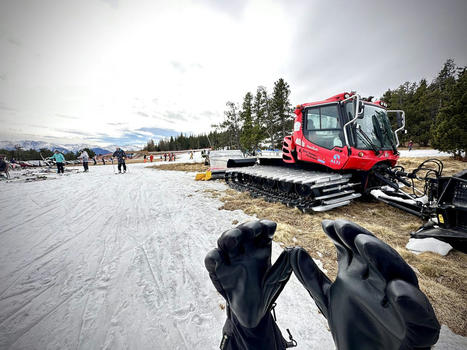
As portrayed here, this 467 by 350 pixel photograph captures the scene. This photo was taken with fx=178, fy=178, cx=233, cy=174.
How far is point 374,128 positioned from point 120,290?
5888 millimetres

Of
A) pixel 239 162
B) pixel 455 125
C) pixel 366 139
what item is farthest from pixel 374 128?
pixel 455 125

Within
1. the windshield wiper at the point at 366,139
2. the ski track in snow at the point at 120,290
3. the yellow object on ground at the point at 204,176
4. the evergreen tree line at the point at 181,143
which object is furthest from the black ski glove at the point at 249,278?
the evergreen tree line at the point at 181,143

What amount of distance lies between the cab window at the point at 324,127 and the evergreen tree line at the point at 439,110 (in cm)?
1507

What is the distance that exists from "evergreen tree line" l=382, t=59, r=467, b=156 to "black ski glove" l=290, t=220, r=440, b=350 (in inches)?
746

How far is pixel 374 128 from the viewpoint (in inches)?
174

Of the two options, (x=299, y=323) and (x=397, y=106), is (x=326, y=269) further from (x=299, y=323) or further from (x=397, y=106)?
(x=397, y=106)

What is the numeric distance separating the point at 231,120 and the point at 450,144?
29043 millimetres

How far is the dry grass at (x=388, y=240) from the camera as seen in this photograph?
1720 millimetres

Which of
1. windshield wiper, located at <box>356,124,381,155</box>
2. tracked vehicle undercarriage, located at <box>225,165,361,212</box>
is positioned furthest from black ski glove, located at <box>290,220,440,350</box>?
windshield wiper, located at <box>356,124,381,155</box>

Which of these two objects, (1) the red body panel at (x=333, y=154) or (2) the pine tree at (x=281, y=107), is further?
(2) the pine tree at (x=281, y=107)

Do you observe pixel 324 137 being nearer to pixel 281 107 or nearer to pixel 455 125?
pixel 455 125

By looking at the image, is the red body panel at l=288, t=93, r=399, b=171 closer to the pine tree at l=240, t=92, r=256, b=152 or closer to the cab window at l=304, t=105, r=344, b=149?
the cab window at l=304, t=105, r=344, b=149

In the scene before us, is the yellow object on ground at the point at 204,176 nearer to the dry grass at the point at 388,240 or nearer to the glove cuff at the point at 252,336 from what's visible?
the dry grass at the point at 388,240

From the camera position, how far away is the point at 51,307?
6.02 ft
